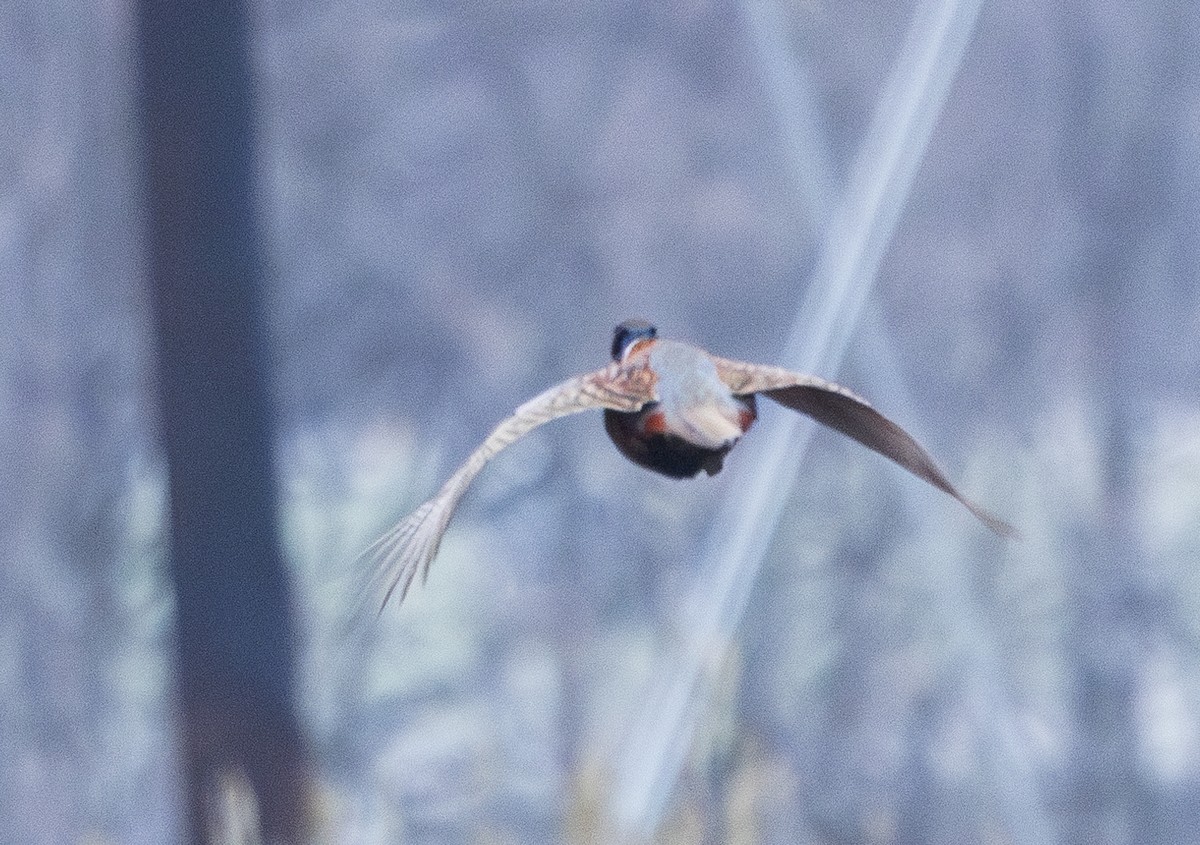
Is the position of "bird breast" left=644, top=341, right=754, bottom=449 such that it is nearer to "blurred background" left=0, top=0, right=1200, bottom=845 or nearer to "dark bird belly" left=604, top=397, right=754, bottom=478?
"dark bird belly" left=604, top=397, right=754, bottom=478

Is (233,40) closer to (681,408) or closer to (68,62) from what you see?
(68,62)

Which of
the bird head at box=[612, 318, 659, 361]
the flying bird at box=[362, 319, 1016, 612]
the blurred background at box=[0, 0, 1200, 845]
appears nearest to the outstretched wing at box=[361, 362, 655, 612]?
the flying bird at box=[362, 319, 1016, 612]

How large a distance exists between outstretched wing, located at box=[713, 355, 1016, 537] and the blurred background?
3.74 feet

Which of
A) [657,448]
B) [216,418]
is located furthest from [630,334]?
[216,418]

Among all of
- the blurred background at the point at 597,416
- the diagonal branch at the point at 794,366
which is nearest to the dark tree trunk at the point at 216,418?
the blurred background at the point at 597,416

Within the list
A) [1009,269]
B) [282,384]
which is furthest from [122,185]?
[1009,269]

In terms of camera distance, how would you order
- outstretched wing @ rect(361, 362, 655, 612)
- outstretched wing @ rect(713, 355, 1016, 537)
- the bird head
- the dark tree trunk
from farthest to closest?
the dark tree trunk < the bird head < outstretched wing @ rect(713, 355, 1016, 537) < outstretched wing @ rect(361, 362, 655, 612)

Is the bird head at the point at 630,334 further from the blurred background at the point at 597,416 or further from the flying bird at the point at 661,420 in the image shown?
the blurred background at the point at 597,416

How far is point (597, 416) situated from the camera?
8.54 feet

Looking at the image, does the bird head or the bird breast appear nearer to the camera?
the bird breast

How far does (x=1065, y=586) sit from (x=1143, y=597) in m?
0.15

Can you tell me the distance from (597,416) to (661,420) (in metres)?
1.33

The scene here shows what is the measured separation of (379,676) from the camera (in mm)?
2631

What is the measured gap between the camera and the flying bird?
117 cm
